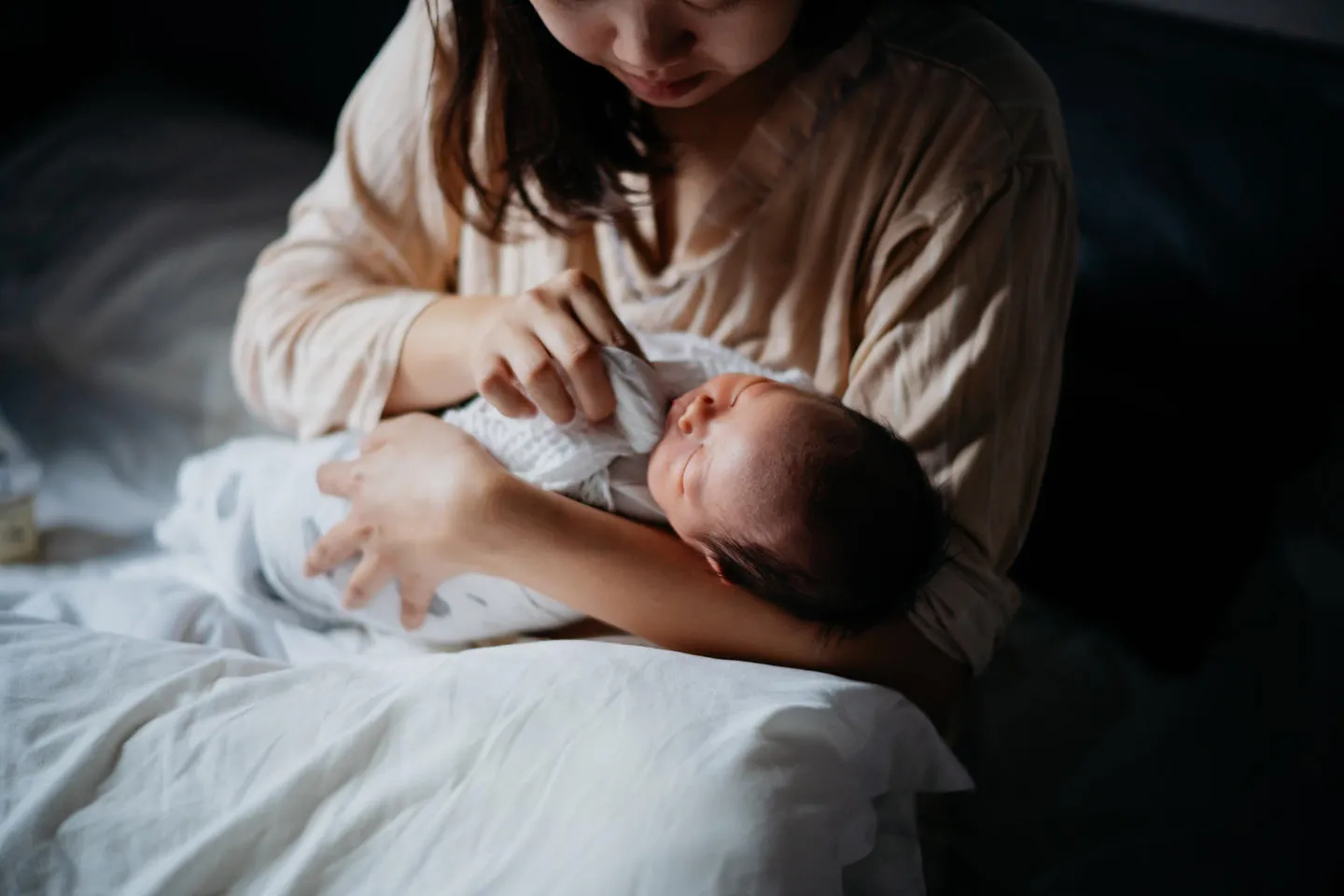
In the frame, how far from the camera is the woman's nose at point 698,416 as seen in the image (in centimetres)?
98

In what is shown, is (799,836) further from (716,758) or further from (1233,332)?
(1233,332)

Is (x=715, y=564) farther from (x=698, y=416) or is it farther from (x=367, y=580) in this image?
(x=367, y=580)

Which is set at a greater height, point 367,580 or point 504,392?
point 504,392

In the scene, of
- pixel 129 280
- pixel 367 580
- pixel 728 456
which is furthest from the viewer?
pixel 129 280

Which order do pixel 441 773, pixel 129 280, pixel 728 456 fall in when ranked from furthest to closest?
pixel 129 280, pixel 728 456, pixel 441 773

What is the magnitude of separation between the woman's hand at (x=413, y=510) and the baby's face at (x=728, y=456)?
14cm

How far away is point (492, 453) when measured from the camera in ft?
3.55

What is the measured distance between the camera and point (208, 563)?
1.21 meters

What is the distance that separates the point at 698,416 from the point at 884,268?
9.0 inches

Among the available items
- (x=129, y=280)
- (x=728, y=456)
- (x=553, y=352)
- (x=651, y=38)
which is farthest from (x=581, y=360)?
(x=129, y=280)

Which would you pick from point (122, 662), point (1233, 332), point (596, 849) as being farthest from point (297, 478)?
point (1233, 332)

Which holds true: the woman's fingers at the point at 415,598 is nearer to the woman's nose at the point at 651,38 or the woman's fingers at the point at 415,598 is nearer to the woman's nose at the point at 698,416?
the woman's nose at the point at 698,416

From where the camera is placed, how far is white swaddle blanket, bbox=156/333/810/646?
102 centimetres

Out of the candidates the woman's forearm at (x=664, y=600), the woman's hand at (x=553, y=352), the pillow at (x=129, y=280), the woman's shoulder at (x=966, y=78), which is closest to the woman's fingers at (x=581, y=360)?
the woman's hand at (x=553, y=352)
